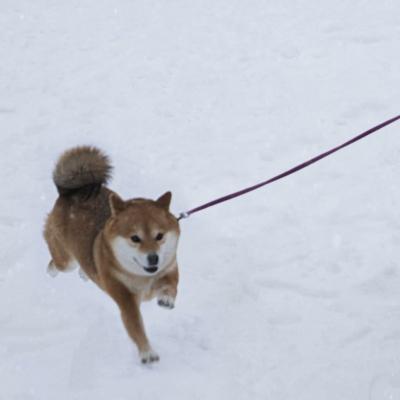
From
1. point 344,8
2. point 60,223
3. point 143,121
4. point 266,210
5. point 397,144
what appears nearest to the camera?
point 60,223

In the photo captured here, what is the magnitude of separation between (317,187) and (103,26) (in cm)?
467

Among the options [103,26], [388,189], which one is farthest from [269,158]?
[103,26]

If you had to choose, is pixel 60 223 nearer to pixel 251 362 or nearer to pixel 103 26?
pixel 251 362

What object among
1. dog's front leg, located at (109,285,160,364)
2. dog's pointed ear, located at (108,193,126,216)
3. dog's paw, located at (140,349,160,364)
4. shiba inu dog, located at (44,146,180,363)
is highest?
dog's pointed ear, located at (108,193,126,216)

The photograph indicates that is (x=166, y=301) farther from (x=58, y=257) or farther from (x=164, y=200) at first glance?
(x=58, y=257)

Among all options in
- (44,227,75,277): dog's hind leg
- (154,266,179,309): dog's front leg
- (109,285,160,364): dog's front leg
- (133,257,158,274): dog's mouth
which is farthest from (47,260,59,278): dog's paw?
(133,257,158,274): dog's mouth

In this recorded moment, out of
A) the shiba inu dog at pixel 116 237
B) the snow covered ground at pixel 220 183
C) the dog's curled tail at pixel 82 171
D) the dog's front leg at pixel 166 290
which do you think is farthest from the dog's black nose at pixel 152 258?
the dog's curled tail at pixel 82 171

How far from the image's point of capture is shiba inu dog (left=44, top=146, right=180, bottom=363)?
13.3 ft

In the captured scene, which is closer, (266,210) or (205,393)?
(205,393)

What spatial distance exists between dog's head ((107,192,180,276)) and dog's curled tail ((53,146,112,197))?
65cm

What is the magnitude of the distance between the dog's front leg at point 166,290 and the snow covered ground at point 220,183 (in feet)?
1.40

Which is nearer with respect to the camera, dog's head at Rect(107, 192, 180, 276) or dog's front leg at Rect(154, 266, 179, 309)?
dog's head at Rect(107, 192, 180, 276)

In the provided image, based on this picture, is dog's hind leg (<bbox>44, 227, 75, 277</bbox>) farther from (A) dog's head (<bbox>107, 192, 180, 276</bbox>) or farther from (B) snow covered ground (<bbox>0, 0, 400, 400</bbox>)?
(A) dog's head (<bbox>107, 192, 180, 276</bbox>)

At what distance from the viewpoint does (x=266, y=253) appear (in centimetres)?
546
